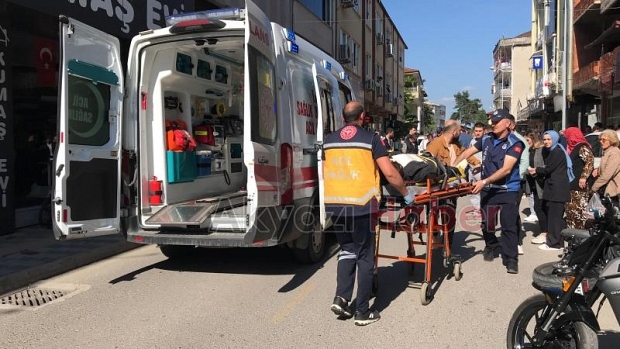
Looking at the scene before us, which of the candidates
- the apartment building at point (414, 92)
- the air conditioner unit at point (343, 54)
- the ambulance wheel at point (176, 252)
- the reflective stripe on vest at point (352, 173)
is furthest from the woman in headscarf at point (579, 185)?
the apartment building at point (414, 92)

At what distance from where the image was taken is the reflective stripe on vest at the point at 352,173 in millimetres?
4336

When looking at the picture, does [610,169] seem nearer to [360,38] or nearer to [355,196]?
[355,196]

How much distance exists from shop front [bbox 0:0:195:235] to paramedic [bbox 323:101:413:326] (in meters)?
5.59

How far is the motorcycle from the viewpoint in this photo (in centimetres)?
293

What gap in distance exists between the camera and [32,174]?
892 cm

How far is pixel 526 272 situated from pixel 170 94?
501cm

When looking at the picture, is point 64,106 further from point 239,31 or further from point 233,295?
point 233,295

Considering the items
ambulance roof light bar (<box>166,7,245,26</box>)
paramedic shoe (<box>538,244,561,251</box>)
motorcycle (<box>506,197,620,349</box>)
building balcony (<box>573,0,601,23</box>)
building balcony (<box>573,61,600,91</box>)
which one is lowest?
paramedic shoe (<box>538,244,561,251</box>)

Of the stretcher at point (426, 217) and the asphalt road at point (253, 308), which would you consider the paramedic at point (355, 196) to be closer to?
the asphalt road at point (253, 308)

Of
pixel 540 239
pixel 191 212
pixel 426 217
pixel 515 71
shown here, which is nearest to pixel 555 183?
pixel 540 239

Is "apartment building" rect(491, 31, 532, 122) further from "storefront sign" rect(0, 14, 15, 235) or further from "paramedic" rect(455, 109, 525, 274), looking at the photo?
"storefront sign" rect(0, 14, 15, 235)

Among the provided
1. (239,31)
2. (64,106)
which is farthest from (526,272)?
(64,106)

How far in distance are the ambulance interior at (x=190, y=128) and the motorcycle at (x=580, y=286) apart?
3.53m

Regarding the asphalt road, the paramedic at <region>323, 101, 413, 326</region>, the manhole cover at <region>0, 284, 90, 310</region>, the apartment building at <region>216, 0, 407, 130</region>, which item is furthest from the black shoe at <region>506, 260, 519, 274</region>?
the apartment building at <region>216, 0, 407, 130</region>
